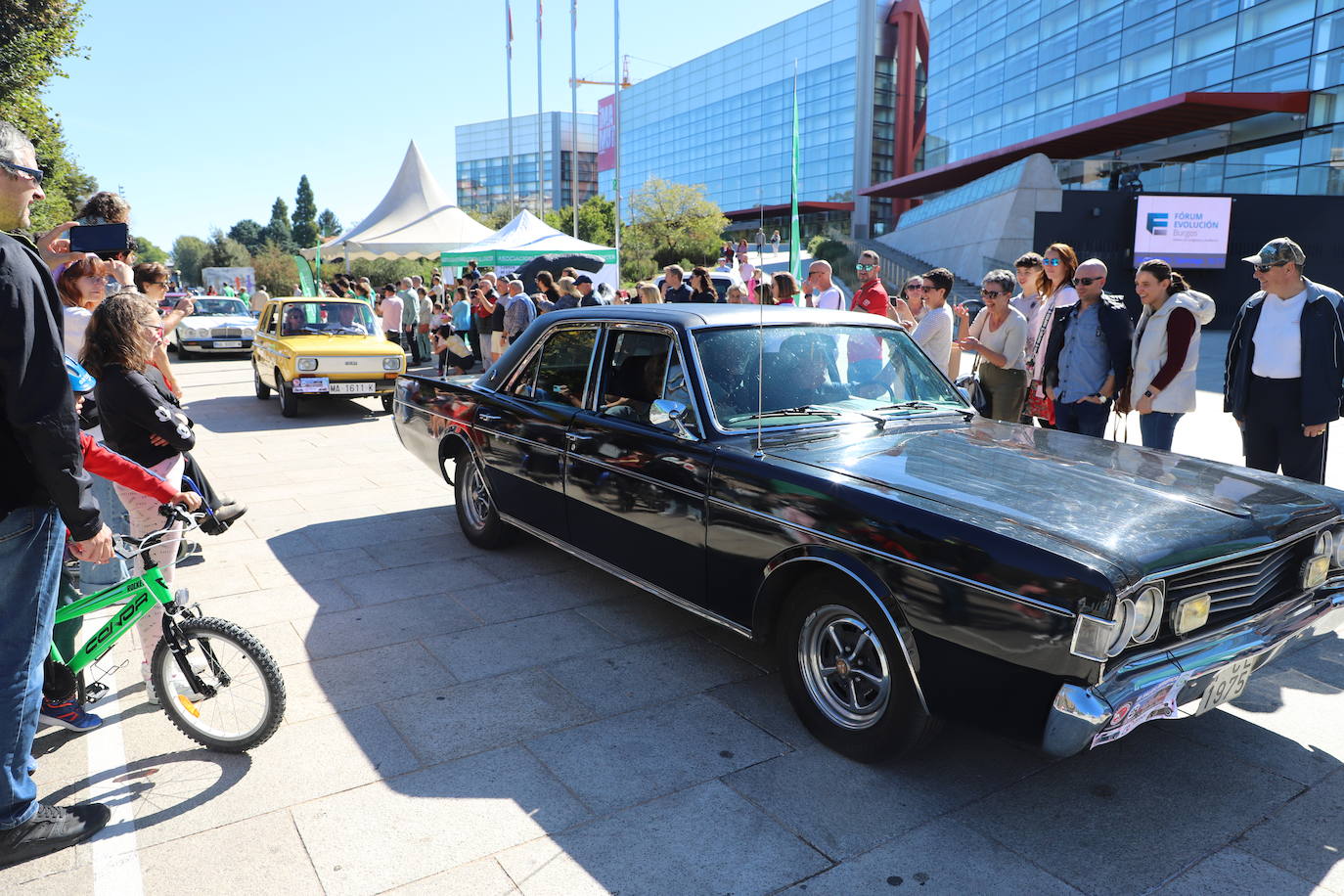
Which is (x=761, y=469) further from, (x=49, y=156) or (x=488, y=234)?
(x=49, y=156)

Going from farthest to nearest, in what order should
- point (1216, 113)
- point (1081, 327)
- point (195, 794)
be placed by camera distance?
1. point (1216, 113)
2. point (1081, 327)
3. point (195, 794)

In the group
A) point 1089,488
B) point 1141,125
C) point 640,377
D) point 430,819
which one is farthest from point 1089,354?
point 1141,125

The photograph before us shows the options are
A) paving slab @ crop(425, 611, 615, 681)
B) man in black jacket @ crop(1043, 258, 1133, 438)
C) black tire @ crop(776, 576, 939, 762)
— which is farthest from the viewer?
man in black jacket @ crop(1043, 258, 1133, 438)

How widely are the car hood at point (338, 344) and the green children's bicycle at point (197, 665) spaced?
8.49m

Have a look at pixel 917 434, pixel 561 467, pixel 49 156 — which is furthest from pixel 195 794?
pixel 49 156

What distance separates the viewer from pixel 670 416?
148 inches

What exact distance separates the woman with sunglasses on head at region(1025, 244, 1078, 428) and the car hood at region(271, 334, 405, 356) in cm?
830

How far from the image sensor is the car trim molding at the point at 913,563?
2.50 m

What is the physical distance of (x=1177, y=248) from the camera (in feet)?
85.8

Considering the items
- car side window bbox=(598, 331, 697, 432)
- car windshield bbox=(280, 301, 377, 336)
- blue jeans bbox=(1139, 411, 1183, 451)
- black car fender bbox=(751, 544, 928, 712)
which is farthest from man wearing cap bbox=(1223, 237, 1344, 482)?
car windshield bbox=(280, 301, 377, 336)

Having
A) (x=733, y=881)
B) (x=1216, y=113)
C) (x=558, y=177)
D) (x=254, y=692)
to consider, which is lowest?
(x=733, y=881)

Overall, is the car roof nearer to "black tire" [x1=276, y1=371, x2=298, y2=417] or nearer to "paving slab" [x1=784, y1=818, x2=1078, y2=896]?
"paving slab" [x1=784, y1=818, x2=1078, y2=896]

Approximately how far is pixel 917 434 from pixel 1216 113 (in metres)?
33.1

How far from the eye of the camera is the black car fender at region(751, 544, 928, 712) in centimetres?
286
